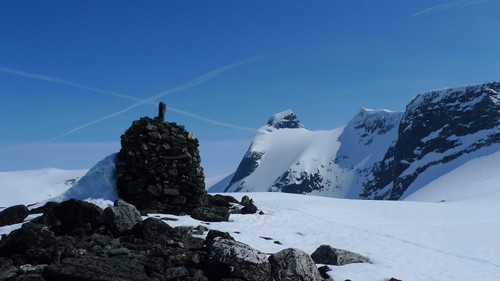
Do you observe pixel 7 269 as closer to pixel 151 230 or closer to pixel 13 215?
pixel 151 230

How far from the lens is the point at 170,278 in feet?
32.3

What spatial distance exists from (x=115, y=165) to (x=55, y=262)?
10.9m

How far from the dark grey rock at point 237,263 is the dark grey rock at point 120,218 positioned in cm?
421

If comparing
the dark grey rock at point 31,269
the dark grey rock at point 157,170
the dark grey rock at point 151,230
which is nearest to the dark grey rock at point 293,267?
the dark grey rock at point 151,230

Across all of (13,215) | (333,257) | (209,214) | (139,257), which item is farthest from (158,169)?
(333,257)

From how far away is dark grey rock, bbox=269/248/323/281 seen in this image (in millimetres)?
10703

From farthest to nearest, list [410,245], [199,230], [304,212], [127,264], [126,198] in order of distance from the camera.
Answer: [304,212] < [126,198] < [410,245] < [199,230] < [127,264]

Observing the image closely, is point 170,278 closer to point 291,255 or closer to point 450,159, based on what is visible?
point 291,255

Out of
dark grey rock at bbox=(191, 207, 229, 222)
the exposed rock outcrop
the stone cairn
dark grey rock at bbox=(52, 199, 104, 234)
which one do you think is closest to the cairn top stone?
the stone cairn

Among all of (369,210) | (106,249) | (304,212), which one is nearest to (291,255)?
(106,249)

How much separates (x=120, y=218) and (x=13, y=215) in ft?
17.0

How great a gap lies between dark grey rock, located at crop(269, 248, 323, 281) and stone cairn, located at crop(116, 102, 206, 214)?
30.8ft

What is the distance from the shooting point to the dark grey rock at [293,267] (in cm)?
1070

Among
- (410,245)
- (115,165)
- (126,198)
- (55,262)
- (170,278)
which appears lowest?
(410,245)
